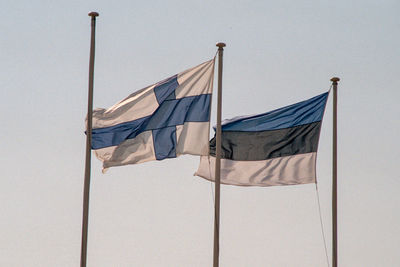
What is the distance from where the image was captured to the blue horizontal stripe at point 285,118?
29984mm

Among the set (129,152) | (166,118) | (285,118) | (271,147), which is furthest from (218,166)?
(285,118)

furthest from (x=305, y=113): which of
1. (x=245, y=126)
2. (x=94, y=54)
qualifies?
(x=94, y=54)

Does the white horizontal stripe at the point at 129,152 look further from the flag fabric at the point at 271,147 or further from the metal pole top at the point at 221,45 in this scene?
the metal pole top at the point at 221,45

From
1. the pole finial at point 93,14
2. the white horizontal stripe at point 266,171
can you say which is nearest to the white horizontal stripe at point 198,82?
the white horizontal stripe at point 266,171

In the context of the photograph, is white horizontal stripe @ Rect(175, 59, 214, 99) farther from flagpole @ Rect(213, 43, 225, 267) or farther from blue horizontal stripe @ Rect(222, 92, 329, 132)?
blue horizontal stripe @ Rect(222, 92, 329, 132)

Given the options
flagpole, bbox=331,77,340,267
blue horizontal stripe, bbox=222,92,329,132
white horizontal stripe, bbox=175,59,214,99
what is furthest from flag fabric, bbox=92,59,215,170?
flagpole, bbox=331,77,340,267

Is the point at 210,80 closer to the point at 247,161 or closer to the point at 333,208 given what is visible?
the point at 247,161

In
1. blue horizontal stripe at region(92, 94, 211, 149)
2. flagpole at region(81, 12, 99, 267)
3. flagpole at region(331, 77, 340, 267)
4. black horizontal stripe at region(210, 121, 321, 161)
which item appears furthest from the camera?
black horizontal stripe at region(210, 121, 321, 161)

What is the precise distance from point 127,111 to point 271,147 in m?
4.68

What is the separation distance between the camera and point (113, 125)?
2916 centimetres

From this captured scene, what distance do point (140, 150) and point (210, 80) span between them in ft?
10.0

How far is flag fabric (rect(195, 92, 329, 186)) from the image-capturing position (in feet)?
97.3

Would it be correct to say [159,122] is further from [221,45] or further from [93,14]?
[93,14]

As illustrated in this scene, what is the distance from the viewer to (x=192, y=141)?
95.2 feet
